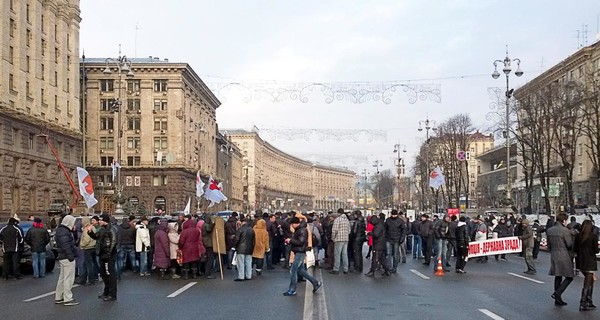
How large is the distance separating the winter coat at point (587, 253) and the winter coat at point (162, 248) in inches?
420

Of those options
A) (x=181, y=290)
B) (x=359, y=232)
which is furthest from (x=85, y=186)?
(x=181, y=290)

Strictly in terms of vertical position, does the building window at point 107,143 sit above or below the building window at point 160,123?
below

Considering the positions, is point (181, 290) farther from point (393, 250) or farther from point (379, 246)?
point (393, 250)

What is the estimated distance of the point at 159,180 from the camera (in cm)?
8962

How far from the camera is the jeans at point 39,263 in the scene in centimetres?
2091

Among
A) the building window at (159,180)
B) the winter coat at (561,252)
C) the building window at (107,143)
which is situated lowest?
the winter coat at (561,252)

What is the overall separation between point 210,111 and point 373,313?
106 meters

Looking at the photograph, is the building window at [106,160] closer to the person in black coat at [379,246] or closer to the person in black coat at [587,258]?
the person in black coat at [379,246]

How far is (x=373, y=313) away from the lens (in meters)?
12.7

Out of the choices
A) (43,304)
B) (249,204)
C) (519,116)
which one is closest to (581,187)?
(519,116)

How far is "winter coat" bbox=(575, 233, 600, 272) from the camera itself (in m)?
13.2

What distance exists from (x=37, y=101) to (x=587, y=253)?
5283 cm

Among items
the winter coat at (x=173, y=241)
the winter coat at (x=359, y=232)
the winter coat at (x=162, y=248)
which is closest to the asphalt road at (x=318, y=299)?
the winter coat at (x=162, y=248)

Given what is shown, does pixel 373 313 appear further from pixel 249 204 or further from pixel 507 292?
pixel 249 204
